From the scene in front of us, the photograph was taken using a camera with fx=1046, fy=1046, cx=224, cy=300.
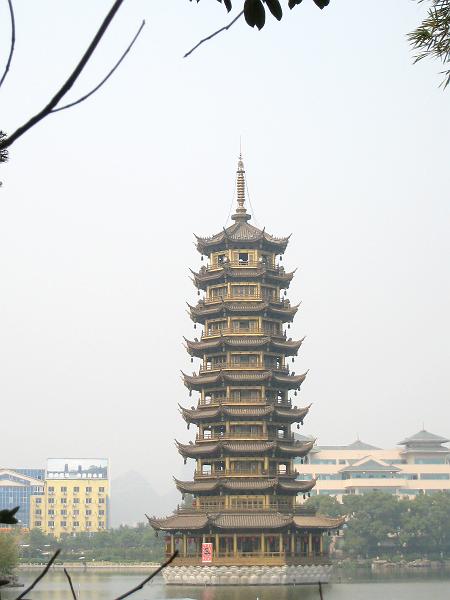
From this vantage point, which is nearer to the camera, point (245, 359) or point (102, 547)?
point (245, 359)

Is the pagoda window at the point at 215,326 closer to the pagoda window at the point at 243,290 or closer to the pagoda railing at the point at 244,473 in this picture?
the pagoda window at the point at 243,290

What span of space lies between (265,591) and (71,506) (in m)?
82.8

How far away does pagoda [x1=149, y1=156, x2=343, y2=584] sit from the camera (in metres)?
56.3

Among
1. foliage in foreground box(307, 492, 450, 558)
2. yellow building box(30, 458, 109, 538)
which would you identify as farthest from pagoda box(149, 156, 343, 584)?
yellow building box(30, 458, 109, 538)

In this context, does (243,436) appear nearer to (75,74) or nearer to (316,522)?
(316,522)

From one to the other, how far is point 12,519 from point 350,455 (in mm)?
114127

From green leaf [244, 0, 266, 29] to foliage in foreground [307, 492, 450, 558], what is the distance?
279ft

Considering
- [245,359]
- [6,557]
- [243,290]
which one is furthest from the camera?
[243,290]

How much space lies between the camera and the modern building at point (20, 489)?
436 ft

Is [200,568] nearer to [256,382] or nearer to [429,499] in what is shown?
[256,382]

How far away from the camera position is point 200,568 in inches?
2218

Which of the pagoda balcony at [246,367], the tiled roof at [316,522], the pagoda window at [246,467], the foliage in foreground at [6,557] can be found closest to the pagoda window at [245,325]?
the pagoda balcony at [246,367]

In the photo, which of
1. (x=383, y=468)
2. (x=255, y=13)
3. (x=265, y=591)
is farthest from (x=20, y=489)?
(x=255, y=13)

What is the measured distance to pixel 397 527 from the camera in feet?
292
